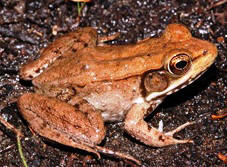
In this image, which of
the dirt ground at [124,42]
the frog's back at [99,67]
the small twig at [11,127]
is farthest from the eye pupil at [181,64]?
the small twig at [11,127]

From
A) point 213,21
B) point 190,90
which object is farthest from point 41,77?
point 213,21

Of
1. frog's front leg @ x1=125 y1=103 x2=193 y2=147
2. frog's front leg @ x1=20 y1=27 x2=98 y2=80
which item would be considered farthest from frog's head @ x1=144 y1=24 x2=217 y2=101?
frog's front leg @ x1=20 y1=27 x2=98 y2=80

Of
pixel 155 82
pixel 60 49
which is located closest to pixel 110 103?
pixel 155 82

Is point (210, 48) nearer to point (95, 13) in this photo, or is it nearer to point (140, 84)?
point (140, 84)

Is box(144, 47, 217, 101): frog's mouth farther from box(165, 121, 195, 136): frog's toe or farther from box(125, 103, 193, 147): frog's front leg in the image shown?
box(165, 121, 195, 136): frog's toe

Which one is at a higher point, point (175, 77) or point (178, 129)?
point (175, 77)

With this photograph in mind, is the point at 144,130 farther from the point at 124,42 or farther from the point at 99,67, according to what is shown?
the point at 124,42
